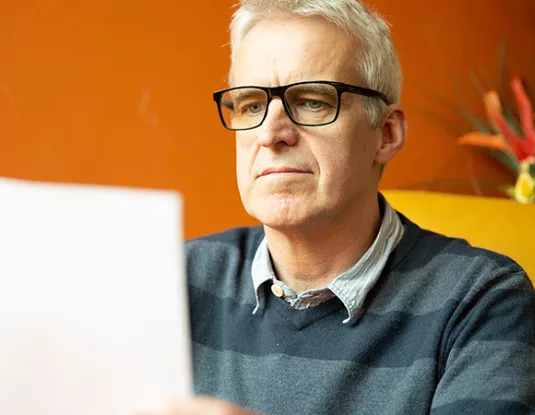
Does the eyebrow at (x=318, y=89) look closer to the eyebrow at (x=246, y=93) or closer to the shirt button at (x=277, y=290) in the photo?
the eyebrow at (x=246, y=93)

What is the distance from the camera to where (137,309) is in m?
0.61

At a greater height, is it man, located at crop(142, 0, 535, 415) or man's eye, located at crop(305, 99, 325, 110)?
man's eye, located at crop(305, 99, 325, 110)

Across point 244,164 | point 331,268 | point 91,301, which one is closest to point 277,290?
point 331,268

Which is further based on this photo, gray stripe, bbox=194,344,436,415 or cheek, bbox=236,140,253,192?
cheek, bbox=236,140,253,192

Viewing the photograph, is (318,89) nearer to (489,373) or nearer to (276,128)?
(276,128)

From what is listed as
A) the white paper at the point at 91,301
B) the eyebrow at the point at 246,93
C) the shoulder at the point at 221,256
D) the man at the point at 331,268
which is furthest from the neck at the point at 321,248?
the white paper at the point at 91,301

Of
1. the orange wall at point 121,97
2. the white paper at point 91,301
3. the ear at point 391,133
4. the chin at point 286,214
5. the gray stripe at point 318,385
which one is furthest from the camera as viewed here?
the orange wall at point 121,97

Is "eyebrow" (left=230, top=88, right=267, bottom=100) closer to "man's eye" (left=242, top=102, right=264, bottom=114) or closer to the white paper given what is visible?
"man's eye" (left=242, top=102, right=264, bottom=114)

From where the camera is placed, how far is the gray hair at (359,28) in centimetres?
133

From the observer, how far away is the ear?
1.45 metres

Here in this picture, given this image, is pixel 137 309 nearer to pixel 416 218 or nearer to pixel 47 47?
pixel 416 218

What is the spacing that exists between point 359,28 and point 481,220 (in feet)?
1.51

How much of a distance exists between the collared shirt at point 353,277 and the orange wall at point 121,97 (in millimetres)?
768

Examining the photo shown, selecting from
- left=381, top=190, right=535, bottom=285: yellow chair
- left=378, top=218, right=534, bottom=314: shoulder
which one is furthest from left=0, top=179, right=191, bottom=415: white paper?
left=381, top=190, right=535, bottom=285: yellow chair
